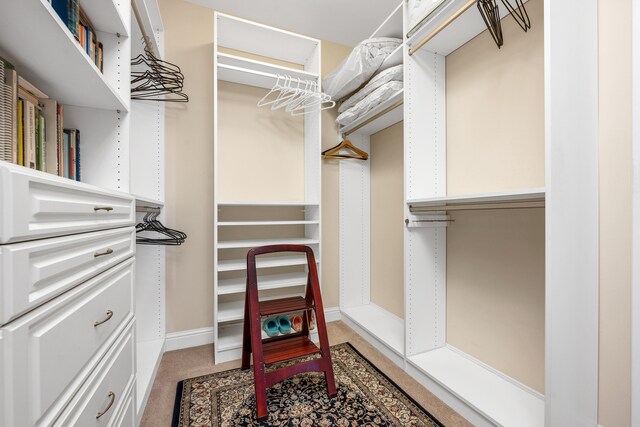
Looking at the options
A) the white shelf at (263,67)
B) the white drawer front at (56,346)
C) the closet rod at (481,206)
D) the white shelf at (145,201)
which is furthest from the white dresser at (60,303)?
the closet rod at (481,206)

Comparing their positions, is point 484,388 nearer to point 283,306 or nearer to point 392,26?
point 283,306

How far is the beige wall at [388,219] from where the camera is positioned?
2.25 meters

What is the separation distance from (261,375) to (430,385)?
3.01ft

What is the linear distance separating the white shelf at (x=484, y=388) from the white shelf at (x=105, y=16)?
7.20 feet

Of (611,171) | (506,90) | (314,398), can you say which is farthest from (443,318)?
(506,90)

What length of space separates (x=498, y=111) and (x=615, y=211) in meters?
0.71

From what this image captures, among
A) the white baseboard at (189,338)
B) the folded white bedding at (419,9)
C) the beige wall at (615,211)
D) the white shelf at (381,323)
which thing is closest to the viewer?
the beige wall at (615,211)

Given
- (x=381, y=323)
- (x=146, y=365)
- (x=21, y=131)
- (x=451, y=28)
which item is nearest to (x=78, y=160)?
(x=21, y=131)

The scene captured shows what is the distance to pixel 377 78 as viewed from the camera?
1.90 meters

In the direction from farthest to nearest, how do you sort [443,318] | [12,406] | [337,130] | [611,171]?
1. [337,130]
2. [443,318]
3. [611,171]
4. [12,406]

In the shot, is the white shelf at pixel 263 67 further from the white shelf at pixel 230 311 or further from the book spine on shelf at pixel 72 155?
the white shelf at pixel 230 311

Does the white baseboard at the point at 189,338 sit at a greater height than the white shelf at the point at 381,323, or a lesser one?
lesser

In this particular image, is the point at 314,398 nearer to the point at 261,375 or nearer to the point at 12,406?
the point at 261,375

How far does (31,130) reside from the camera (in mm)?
836
